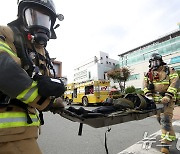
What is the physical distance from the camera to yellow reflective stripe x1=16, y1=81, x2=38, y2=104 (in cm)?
129

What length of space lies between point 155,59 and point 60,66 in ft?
7.34

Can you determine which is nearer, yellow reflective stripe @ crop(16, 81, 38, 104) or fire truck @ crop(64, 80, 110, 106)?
yellow reflective stripe @ crop(16, 81, 38, 104)

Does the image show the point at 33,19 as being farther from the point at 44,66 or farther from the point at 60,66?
the point at 60,66

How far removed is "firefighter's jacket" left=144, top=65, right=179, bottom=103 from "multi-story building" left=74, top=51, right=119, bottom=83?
177 feet

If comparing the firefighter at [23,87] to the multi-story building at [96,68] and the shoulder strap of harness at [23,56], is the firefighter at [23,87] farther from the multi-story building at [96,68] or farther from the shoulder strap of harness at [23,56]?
the multi-story building at [96,68]

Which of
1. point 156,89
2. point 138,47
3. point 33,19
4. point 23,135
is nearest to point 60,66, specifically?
point 33,19

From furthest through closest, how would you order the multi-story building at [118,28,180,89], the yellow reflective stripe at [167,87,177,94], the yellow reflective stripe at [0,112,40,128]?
1. the multi-story building at [118,28,180,89]
2. the yellow reflective stripe at [167,87,177,94]
3. the yellow reflective stripe at [0,112,40,128]

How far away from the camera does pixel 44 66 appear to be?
1.85 m

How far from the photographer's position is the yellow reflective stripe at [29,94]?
1287 mm

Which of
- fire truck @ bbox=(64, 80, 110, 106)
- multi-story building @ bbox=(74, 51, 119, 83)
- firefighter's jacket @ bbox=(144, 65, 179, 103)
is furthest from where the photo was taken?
multi-story building @ bbox=(74, 51, 119, 83)

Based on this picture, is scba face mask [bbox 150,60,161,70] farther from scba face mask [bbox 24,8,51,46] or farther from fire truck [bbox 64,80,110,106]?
fire truck [bbox 64,80,110,106]

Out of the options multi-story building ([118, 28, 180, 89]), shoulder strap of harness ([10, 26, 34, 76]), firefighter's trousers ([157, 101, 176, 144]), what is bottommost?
firefighter's trousers ([157, 101, 176, 144])

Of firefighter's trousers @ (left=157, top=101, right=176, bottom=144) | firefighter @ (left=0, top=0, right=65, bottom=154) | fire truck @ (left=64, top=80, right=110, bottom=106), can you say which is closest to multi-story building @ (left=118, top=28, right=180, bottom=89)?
fire truck @ (left=64, top=80, right=110, bottom=106)

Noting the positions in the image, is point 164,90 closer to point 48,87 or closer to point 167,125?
point 167,125
